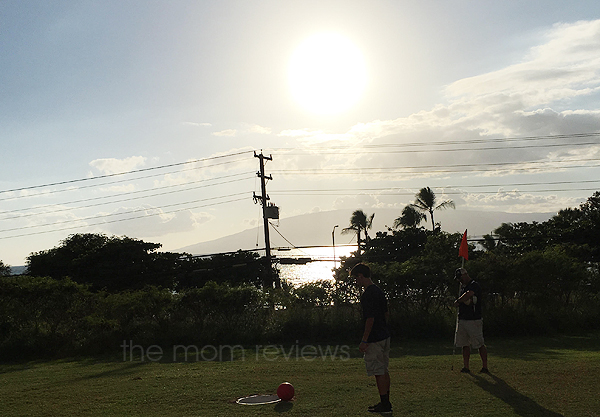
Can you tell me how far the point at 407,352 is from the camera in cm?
1427

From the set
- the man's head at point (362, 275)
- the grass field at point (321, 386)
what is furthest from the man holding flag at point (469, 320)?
the man's head at point (362, 275)

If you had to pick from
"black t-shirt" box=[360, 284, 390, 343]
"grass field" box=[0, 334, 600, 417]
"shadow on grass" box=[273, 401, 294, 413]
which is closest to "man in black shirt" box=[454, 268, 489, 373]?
"grass field" box=[0, 334, 600, 417]

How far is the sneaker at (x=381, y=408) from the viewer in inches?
287

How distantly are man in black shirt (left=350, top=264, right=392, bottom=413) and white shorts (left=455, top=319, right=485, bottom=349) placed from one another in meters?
3.11

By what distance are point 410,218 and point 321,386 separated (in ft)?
185

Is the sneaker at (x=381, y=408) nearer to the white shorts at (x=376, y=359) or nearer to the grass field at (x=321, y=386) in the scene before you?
the grass field at (x=321, y=386)

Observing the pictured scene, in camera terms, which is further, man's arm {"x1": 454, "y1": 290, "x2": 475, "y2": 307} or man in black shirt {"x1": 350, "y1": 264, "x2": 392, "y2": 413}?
man's arm {"x1": 454, "y1": 290, "x2": 475, "y2": 307}

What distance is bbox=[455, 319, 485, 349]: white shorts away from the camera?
9812 mm

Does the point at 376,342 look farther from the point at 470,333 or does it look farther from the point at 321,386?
the point at 470,333

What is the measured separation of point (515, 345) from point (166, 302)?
11.3 m

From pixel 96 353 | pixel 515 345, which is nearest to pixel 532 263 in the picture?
pixel 515 345

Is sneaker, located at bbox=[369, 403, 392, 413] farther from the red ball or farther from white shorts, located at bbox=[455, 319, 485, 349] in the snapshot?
white shorts, located at bbox=[455, 319, 485, 349]

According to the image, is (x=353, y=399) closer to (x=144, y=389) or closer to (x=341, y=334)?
(x=144, y=389)

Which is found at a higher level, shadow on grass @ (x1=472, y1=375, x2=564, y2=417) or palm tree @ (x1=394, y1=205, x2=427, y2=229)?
palm tree @ (x1=394, y1=205, x2=427, y2=229)
